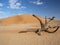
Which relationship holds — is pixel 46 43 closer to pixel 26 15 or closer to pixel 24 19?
pixel 24 19

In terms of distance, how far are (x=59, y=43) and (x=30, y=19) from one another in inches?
1936

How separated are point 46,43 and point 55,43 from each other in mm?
→ 492

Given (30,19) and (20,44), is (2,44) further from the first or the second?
(30,19)

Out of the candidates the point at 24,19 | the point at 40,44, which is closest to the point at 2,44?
the point at 40,44

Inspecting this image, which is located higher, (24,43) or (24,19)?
(24,43)

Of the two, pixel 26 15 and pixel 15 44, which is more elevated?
pixel 15 44

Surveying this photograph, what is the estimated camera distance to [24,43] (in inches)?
390

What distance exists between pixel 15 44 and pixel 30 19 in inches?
1939

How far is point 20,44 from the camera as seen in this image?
9656 mm

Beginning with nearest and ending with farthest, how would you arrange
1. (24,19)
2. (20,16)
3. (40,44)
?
(40,44) → (24,19) → (20,16)

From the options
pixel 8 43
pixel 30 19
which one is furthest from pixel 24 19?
pixel 8 43

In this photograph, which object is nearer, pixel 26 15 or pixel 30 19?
pixel 30 19

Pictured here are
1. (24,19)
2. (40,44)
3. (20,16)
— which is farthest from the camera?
(20,16)

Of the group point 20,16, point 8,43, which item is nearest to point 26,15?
point 20,16
